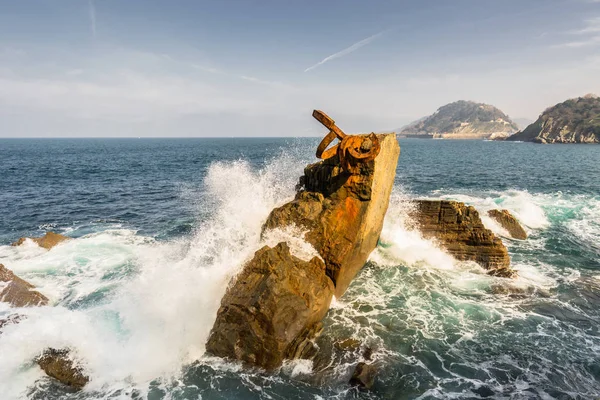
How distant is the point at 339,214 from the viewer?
12.0 meters

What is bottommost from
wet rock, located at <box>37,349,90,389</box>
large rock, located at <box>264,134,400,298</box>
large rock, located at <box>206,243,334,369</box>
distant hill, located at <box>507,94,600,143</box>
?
wet rock, located at <box>37,349,90,389</box>

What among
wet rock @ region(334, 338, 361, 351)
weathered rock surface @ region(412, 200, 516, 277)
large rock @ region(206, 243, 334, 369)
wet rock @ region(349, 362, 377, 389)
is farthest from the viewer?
weathered rock surface @ region(412, 200, 516, 277)

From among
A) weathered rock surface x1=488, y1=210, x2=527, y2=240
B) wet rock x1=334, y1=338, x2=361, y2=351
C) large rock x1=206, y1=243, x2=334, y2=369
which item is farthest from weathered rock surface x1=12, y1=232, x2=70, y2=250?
weathered rock surface x1=488, y1=210, x2=527, y2=240

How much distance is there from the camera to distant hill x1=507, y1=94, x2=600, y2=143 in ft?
381

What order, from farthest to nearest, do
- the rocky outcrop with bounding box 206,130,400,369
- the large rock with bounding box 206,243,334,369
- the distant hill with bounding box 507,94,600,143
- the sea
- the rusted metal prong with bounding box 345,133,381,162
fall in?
the distant hill with bounding box 507,94,600,143
the rusted metal prong with bounding box 345,133,381,162
the rocky outcrop with bounding box 206,130,400,369
the large rock with bounding box 206,243,334,369
the sea

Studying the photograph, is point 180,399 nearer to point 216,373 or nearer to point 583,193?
point 216,373

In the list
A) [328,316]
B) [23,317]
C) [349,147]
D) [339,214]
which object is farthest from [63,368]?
[349,147]

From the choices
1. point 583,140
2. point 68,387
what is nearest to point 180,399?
point 68,387

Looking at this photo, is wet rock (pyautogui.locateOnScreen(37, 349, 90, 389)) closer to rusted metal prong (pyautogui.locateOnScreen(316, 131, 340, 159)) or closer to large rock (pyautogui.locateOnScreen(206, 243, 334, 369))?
large rock (pyautogui.locateOnScreen(206, 243, 334, 369))

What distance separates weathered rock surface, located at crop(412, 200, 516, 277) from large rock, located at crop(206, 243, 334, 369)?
8.94 metres

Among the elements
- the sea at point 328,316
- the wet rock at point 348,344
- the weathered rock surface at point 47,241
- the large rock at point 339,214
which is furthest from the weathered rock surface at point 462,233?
the weathered rock surface at point 47,241

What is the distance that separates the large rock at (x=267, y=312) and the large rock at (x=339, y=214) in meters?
1.62

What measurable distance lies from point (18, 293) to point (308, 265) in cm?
1071

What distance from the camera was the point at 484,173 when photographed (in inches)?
1795
